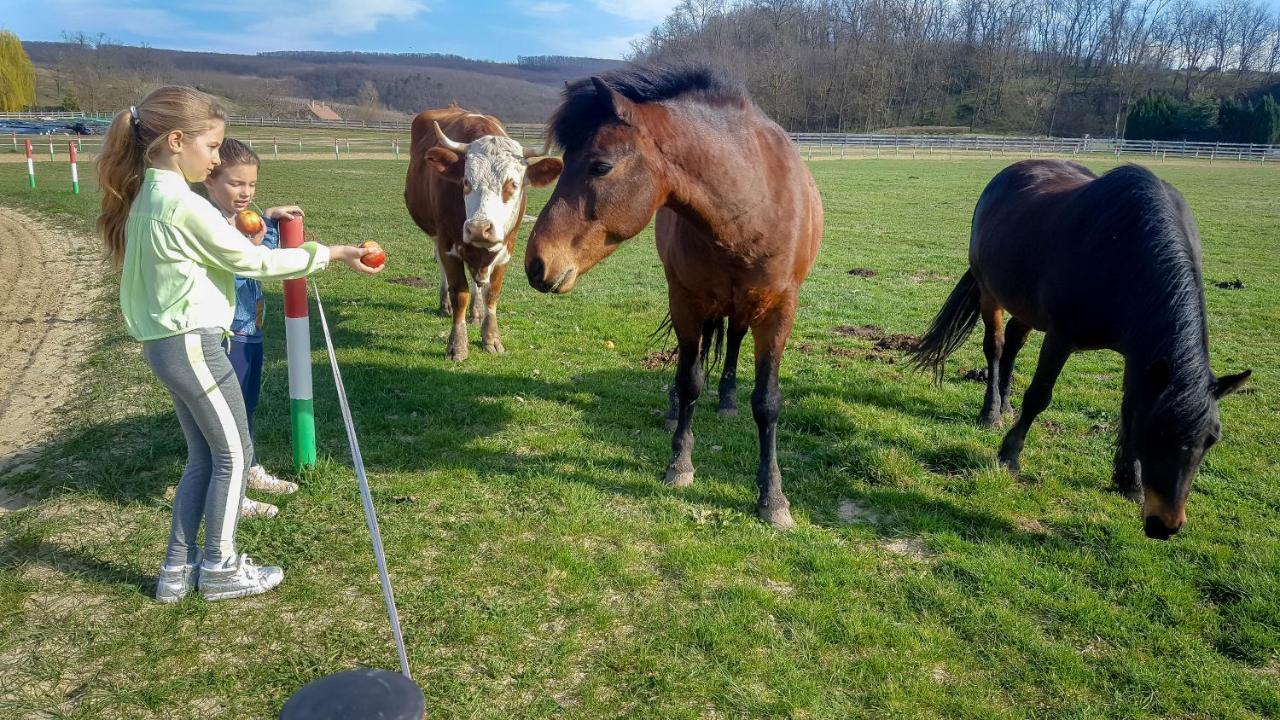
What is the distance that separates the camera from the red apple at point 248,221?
3.49 metres

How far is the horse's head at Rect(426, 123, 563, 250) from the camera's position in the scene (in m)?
5.84

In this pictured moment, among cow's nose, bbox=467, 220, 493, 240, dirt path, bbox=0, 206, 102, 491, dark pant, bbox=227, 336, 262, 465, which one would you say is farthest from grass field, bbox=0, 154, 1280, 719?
cow's nose, bbox=467, 220, 493, 240

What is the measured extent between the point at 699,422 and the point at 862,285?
19.5 feet

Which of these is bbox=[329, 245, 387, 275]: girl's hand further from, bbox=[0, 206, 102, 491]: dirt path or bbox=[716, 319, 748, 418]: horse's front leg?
bbox=[716, 319, 748, 418]: horse's front leg

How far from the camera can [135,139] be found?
112 inches

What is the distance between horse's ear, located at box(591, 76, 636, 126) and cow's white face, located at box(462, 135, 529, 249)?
2690 millimetres

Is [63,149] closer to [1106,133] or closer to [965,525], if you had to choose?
[965,525]

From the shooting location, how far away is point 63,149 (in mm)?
35250

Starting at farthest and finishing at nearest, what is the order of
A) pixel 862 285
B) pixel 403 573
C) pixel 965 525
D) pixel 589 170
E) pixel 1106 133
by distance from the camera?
pixel 1106 133, pixel 862 285, pixel 965 525, pixel 403 573, pixel 589 170

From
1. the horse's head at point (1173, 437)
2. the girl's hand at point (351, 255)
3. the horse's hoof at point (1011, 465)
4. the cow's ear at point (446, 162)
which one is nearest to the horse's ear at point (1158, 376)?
the horse's head at point (1173, 437)

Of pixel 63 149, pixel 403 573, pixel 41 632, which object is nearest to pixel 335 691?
pixel 403 573

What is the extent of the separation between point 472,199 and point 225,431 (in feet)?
11.4

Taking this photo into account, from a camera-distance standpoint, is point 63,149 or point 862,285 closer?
point 862,285

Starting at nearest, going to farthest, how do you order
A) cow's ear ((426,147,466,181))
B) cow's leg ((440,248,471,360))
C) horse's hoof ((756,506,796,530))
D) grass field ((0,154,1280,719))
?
grass field ((0,154,1280,719)), horse's hoof ((756,506,796,530)), cow's ear ((426,147,466,181)), cow's leg ((440,248,471,360))
